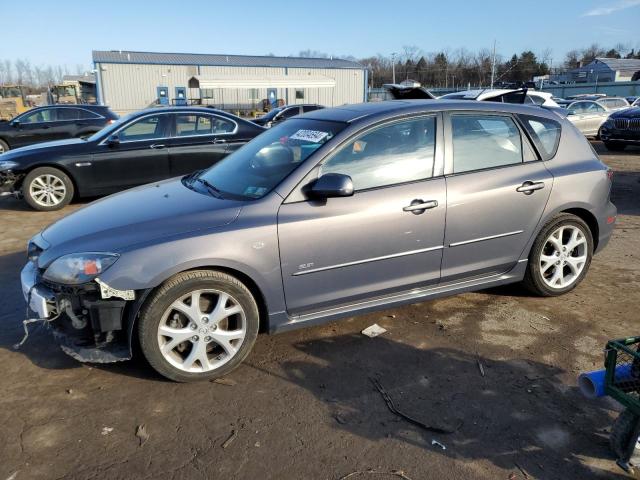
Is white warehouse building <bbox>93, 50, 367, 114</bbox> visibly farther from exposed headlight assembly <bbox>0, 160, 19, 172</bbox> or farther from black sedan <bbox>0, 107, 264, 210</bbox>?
exposed headlight assembly <bbox>0, 160, 19, 172</bbox>

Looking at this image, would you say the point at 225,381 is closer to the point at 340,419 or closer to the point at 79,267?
the point at 340,419

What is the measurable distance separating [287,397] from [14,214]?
675 centimetres

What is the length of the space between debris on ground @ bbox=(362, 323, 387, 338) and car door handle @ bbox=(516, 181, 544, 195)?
150 centimetres

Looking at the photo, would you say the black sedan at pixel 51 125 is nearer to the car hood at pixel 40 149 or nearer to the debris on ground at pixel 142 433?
the car hood at pixel 40 149

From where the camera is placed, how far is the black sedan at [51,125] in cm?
1412

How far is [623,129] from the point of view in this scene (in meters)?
13.9

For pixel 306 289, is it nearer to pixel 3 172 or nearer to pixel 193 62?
pixel 3 172

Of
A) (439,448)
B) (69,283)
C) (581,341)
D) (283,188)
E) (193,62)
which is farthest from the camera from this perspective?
(193,62)

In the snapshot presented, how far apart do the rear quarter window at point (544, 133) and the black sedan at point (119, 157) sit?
5.51m

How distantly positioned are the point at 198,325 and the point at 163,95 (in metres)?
42.9

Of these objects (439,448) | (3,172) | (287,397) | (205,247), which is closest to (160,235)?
(205,247)

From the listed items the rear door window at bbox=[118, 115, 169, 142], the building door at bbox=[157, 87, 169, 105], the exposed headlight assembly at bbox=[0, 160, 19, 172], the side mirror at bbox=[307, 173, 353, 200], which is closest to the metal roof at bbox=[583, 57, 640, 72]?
the building door at bbox=[157, 87, 169, 105]

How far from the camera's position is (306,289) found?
340cm

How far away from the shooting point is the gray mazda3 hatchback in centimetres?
306
